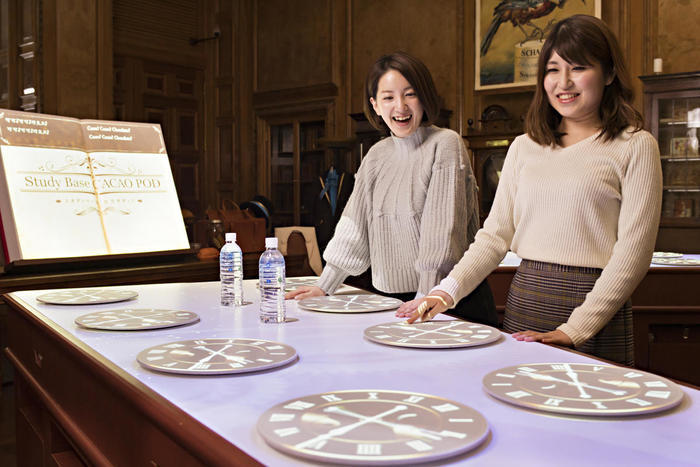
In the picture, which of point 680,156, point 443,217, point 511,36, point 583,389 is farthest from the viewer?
point 511,36

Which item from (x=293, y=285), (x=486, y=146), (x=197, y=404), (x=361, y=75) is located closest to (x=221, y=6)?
(x=361, y=75)

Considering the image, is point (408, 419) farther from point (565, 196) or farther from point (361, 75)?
point (361, 75)

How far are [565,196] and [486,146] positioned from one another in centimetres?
513

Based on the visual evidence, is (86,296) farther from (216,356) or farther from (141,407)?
(141,407)

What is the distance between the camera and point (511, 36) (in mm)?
6906

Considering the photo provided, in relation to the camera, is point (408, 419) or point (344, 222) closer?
point (408, 419)

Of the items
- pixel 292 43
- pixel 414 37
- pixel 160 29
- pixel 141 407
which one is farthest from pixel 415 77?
pixel 160 29

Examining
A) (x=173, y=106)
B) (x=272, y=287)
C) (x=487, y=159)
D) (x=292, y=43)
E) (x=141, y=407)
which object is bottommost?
(x=141, y=407)

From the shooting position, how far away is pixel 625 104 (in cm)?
160

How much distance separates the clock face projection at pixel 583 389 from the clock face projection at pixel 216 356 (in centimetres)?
39

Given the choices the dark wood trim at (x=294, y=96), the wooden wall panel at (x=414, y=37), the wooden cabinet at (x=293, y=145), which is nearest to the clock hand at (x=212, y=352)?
the wooden wall panel at (x=414, y=37)

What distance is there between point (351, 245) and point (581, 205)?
0.78 meters

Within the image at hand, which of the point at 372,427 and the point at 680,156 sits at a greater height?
the point at 680,156

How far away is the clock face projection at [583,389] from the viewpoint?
0.86 m
